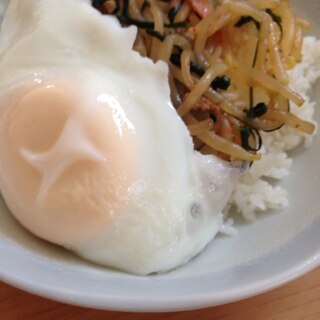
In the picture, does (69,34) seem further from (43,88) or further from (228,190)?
(228,190)

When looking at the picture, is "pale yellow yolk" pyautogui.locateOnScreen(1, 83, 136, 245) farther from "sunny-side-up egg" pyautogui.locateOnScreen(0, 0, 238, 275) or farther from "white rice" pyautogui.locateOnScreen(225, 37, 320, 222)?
"white rice" pyautogui.locateOnScreen(225, 37, 320, 222)

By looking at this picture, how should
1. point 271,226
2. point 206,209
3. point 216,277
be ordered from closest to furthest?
point 216,277 < point 206,209 < point 271,226

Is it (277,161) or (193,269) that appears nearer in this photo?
(193,269)

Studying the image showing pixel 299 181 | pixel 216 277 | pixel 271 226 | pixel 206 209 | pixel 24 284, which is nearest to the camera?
pixel 24 284

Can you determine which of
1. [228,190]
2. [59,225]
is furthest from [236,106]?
[59,225]

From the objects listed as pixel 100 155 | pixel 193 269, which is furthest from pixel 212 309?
pixel 100 155

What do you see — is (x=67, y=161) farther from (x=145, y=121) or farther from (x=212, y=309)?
(x=212, y=309)

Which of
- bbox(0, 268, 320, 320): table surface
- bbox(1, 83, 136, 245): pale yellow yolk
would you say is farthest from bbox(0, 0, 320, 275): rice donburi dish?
bbox(0, 268, 320, 320): table surface
